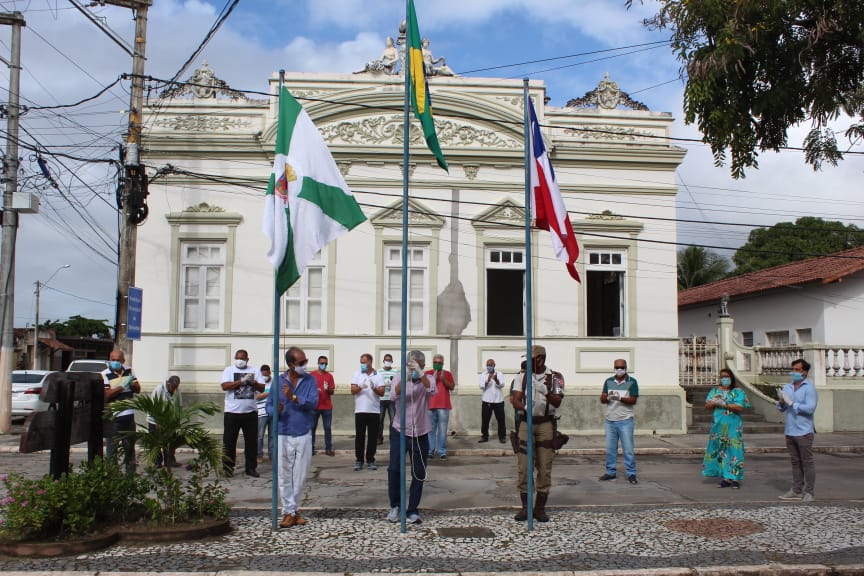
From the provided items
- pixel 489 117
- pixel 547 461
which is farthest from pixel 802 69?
pixel 489 117

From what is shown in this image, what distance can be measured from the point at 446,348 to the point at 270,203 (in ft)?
34.1

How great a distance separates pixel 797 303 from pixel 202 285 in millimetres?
17784

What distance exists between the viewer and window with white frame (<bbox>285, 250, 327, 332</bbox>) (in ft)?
59.6

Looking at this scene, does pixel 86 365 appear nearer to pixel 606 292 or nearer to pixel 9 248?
pixel 9 248

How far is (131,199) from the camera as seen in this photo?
15.5 metres

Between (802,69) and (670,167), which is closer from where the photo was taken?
(802,69)

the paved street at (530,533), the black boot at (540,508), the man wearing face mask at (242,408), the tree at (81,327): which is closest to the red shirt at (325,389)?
the paved street at (530,533)

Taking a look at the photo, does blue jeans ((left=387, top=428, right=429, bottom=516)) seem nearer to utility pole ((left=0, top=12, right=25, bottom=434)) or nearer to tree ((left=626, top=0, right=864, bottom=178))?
tree ((left=626, top=0, right=864, bottom=178))

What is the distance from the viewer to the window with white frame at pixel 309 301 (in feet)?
59.6

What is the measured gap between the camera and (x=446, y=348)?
18188 mm

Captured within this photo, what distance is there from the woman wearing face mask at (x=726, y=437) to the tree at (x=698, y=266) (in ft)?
120

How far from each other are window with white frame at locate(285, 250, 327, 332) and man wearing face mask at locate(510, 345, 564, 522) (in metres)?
10.0

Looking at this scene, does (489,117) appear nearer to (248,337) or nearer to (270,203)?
(248,337)

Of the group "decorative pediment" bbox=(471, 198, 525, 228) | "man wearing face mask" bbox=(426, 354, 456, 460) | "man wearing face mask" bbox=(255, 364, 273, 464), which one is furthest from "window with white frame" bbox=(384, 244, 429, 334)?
"man wearing face mask" bbox=(255, 364, 273, 464)
